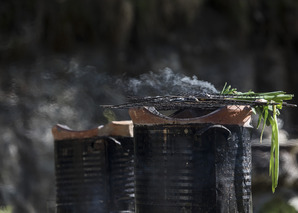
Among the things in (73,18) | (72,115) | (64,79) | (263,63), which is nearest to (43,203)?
(72,115)

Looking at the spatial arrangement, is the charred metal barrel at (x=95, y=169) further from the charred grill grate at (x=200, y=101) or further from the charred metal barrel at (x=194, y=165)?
the charred metal barrel at (x=194, y=165)

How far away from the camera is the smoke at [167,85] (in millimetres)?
4680

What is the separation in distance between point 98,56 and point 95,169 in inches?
180

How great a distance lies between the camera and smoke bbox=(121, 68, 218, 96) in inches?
184

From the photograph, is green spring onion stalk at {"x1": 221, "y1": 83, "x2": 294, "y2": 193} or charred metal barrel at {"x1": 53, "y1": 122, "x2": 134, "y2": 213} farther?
charred metal barrel at {"x1": 53, "y1": 122, "x2": 134, "y2": 213}

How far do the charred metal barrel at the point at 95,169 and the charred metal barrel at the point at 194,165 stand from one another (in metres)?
0.86


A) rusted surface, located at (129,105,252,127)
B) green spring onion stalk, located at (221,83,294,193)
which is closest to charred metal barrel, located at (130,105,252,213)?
rusted surface, located at (129,105,252,127)

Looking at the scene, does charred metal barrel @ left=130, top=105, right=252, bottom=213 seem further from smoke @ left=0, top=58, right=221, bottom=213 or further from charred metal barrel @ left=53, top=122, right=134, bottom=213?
smoke @ left=0, top=58, right=221, bottom=213

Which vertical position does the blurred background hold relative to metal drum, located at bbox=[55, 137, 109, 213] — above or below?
above

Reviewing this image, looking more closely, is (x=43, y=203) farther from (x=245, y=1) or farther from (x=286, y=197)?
(x=245, y=1)

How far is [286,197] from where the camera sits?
7.05 meters

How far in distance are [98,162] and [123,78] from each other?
160cm

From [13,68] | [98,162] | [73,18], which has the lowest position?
[98,162]

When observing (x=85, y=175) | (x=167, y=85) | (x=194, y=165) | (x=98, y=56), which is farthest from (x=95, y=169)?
(x=98, y=56)
